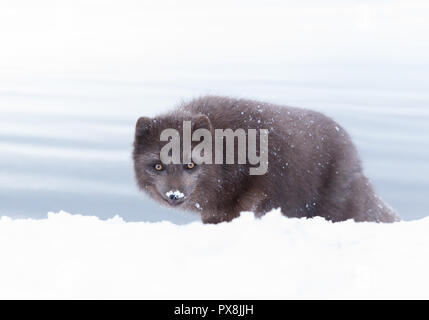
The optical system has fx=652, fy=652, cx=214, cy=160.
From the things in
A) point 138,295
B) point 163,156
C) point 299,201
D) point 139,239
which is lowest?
point 138,295

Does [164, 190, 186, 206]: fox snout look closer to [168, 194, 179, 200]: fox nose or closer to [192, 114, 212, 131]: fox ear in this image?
[168, 194, 179, 200]: fox nose

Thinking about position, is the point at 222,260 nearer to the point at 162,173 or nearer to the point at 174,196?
the point at 174,196

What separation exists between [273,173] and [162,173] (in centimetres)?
160

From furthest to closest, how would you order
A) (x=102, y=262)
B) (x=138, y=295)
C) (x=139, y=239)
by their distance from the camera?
(x=139, y=239) → (x=102, y=262) → (x=138, y=295)

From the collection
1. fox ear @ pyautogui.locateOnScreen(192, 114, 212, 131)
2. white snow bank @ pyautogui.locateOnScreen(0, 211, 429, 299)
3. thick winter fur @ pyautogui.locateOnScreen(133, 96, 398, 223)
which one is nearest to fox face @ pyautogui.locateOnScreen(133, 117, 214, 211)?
thick winter fur @ pyautogui.locateOnScreen(133, 96, 398, 223)

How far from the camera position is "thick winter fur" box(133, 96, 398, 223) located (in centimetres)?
942

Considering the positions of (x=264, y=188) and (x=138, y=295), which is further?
(x=264, y=188)

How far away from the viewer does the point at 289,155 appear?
9453mm

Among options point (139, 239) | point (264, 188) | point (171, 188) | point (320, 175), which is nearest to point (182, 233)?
point (139, 239)

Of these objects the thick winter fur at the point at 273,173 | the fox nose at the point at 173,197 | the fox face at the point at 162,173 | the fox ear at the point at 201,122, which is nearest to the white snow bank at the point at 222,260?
the fox nose at the point at 173,197

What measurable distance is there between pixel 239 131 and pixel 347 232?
241 centimetres

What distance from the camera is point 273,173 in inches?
371

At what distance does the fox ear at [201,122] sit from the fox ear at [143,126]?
0.69 metres

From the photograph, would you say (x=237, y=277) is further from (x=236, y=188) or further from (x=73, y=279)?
(x=236, y=188)
